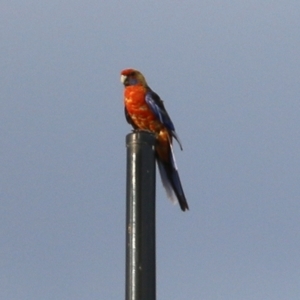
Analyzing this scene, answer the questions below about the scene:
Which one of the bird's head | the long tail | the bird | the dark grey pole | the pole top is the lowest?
the dark grey pole

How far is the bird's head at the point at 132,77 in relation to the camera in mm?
7218

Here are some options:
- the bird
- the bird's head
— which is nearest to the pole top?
the bird

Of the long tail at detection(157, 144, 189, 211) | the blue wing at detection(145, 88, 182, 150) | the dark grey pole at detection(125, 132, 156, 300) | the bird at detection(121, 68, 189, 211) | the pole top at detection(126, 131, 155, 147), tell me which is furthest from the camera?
the blue wing at detection(145, 88, 182, 150)

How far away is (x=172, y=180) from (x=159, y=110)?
2.97ft

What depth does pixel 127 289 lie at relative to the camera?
280 centimetres

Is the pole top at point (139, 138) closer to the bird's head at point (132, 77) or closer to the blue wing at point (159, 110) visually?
the blue wing at point (159, 110)

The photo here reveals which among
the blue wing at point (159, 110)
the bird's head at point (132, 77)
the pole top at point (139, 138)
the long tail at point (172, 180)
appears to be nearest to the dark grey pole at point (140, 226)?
the pole top at point (139, 138)

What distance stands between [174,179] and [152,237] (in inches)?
121

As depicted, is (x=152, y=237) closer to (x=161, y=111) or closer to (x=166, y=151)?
(x=166, y=151)

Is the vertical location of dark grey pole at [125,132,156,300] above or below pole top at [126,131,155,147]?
below

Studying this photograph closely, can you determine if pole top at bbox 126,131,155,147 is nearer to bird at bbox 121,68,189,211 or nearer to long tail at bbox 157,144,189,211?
long tail at bbox 157,144,189,211

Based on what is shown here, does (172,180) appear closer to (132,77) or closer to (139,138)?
(132,77)

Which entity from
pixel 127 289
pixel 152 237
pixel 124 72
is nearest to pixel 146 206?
pixel 152 237

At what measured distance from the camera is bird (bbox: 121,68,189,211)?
602cm
